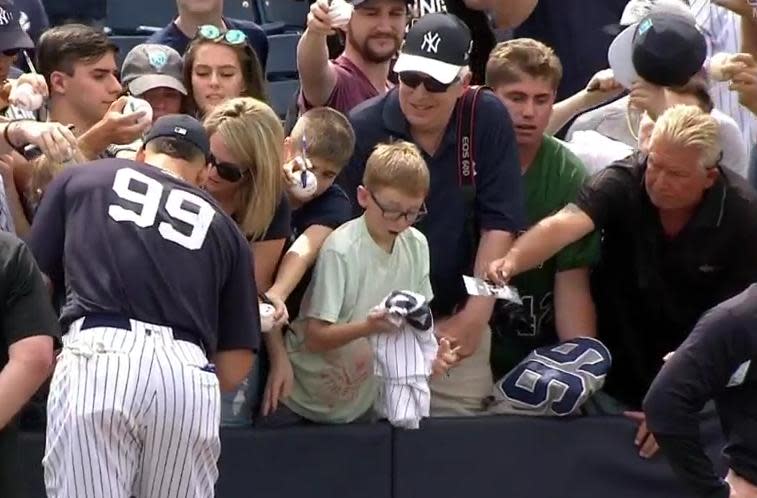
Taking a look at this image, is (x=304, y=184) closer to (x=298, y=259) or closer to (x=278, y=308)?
(x=298, y=259)

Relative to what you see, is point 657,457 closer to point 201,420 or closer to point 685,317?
point 685,317

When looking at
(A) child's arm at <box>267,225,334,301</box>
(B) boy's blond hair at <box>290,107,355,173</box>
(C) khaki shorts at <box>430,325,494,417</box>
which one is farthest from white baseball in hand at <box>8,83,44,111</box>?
(C) khaki shorts at <box>430,325,494,417</box>

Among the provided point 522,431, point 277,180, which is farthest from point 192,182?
point 522,431

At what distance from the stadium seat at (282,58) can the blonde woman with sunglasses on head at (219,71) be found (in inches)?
86.5

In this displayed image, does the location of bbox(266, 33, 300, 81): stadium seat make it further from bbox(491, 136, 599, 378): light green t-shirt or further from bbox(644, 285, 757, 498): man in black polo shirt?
bbox(644, 285, 757, 498): man in black polo shirt

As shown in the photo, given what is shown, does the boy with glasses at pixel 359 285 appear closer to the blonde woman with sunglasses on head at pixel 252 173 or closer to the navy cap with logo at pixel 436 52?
the blonde woman with sunglasses on head at pixel 252 173

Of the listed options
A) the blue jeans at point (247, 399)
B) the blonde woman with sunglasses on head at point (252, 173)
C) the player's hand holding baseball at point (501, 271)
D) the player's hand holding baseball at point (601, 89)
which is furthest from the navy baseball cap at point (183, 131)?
the player's hand holding baseball at point (601, 89)

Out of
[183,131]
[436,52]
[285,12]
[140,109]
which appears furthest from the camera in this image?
[285,12]

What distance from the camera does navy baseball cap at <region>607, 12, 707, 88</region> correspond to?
5969 millimetres

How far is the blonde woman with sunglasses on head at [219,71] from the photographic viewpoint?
6062 millimetres

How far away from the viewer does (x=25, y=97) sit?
555 cm

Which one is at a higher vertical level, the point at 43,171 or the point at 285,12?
the point at 43,171

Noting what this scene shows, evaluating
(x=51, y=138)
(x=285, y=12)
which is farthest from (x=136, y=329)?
(x=285, y=12)

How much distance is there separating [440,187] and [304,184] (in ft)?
1.78
